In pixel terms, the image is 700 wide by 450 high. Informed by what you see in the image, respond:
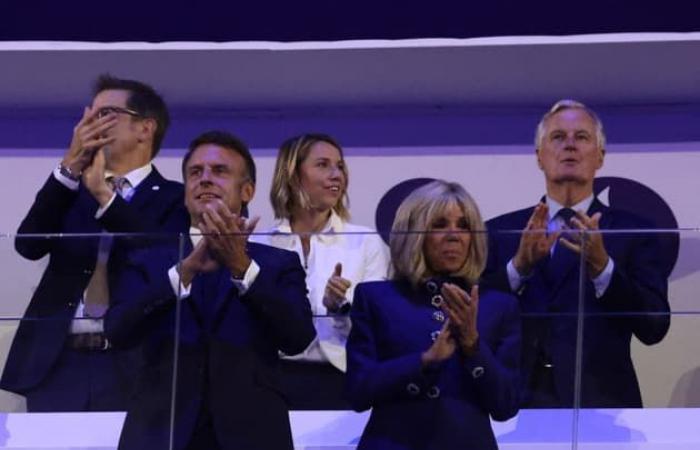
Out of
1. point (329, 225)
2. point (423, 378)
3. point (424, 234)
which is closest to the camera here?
point (423, 378)

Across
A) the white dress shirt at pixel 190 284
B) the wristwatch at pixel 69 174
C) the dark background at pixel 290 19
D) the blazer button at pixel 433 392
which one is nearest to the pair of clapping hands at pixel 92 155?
the wristwatch at pixel 69 174

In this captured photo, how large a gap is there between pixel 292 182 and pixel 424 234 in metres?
0.96

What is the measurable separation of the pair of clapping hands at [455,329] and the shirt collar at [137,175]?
1.37m

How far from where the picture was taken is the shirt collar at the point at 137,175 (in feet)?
14.2

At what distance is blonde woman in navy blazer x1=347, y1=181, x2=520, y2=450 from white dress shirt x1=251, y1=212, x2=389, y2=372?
0.03m

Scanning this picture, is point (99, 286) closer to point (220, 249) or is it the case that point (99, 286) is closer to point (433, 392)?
point (220, 249)

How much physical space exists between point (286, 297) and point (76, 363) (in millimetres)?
597

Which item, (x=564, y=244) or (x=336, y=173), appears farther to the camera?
(x=336, y=173)

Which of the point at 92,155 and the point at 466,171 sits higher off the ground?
the point at 466,171

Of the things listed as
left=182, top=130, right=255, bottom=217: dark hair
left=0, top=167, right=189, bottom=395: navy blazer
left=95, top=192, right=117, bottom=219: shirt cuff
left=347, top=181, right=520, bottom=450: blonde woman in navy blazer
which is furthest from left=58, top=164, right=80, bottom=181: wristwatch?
left=347, top=181, right=520, bottom=450: blonde woman in navy blazer

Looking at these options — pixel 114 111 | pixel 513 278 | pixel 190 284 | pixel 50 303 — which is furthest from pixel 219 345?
pixel 114 111

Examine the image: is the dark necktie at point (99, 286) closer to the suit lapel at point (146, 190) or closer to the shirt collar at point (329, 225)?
the suit lapel at point (146, 190)

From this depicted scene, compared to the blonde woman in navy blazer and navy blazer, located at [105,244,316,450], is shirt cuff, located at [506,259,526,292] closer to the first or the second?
the blonde woman in navy blazer

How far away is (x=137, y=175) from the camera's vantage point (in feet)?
14.3
